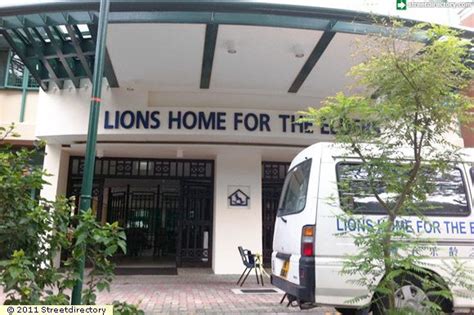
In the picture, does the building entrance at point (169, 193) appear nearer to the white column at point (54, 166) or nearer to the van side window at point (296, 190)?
the white column at point (54, 166)

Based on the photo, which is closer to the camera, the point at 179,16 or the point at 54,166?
the point at 179,16

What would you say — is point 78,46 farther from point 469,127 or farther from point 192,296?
point 469,127

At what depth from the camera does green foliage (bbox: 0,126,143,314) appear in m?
3.18

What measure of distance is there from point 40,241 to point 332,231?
119 inches

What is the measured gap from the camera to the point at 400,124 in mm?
3686

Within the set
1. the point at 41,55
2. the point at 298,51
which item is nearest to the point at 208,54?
the point at 298,51

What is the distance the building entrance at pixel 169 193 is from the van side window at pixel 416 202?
738 cm

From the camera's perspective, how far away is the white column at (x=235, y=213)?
1103 cm

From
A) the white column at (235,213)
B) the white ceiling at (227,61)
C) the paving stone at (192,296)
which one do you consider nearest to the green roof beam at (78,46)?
the white ceiling at (227,61)

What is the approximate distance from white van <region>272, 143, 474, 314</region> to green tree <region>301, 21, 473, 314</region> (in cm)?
66

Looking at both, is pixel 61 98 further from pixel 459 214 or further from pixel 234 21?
pixel 459 214

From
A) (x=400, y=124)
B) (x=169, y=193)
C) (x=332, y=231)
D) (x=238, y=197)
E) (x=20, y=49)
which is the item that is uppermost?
(x=20, y=49)

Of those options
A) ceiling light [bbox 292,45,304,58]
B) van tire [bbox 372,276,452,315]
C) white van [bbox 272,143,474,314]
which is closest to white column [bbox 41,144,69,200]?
ceiling light [bbox 292,45,304,58]

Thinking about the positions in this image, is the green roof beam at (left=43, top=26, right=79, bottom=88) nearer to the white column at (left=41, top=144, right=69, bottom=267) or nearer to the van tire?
the white column at (left=41, top=144, right=69, bottom=267)
